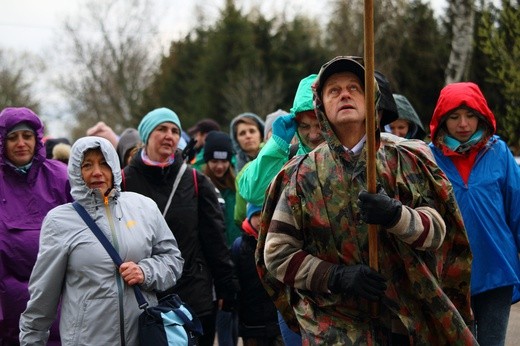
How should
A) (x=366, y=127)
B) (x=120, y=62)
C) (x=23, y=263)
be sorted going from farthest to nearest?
(x=120, y=62), (x=23, y=263), (x=366, y=127)

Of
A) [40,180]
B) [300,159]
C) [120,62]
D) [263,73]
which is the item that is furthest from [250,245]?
[120,62]

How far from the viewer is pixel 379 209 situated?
3586 mm

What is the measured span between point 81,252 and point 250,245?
7.09 feet

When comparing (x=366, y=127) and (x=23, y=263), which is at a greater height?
(x=366, y=127)

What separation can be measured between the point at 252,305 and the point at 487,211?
2.19 metres

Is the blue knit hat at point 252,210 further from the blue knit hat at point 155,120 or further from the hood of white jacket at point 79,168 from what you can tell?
the hood of white jacket at point 79,168

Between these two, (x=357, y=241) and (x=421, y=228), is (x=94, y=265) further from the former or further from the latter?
(x=421, y=228)

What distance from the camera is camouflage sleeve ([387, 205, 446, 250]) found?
3662 mm

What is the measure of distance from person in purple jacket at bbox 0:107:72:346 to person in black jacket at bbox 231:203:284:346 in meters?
1.40

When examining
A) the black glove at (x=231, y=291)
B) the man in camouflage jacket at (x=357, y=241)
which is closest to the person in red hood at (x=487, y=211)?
the man in camouflage jacket at (x=357, y=241)

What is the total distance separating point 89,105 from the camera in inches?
2291

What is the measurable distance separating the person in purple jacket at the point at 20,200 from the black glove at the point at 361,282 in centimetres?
255

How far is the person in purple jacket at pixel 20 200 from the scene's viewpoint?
5.77m

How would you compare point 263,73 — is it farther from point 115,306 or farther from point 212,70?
point 115,306
